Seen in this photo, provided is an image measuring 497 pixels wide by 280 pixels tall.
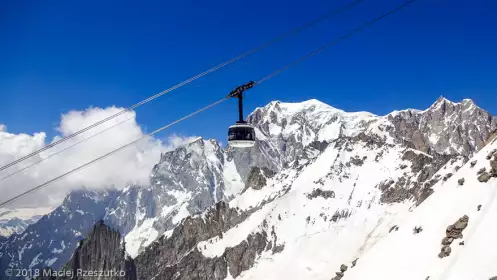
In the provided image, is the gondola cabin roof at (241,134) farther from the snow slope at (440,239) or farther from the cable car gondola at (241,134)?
the snow slope at (440,239)

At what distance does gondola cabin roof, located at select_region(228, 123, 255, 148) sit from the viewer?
28.8 meters

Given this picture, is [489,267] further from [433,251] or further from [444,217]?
[444,217]

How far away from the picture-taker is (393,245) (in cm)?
4278

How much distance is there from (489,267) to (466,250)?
3009mm

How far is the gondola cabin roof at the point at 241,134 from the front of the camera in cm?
2880

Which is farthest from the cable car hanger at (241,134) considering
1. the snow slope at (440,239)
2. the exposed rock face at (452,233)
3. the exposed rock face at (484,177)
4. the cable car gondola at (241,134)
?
the exposed rock face at (484,177)

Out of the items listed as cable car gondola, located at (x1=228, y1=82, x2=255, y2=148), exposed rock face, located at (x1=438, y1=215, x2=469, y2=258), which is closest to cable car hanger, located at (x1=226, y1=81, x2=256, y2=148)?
cable car gondola, located at (x1=228, y1=82, x2=255, y2=148)

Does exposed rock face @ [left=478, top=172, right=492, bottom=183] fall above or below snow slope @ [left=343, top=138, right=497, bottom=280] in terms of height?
above

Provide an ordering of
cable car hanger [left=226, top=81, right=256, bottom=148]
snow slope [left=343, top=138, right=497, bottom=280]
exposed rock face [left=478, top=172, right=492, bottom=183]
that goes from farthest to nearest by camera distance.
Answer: exposed rock face [left=478, top=172, right=492, bottom=183] → snow slope [left=343, top=138, right=497, bottom=280] → cable car hanger [left=226, top=81, right=256, bottom=148]

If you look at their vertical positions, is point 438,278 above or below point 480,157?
below

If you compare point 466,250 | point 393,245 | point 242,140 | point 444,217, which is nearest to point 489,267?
point 466,250

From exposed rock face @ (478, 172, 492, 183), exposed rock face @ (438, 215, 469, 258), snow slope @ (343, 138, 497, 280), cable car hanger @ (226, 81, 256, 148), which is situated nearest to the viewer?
cable car hanger @ (226, 81, 256, 148)

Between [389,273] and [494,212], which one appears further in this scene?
[389,273]

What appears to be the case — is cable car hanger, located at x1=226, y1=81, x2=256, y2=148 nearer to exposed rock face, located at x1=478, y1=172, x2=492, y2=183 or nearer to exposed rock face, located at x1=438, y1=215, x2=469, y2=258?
exposed rock face, located at x1=438, y1=215, x2=469, y2=258
